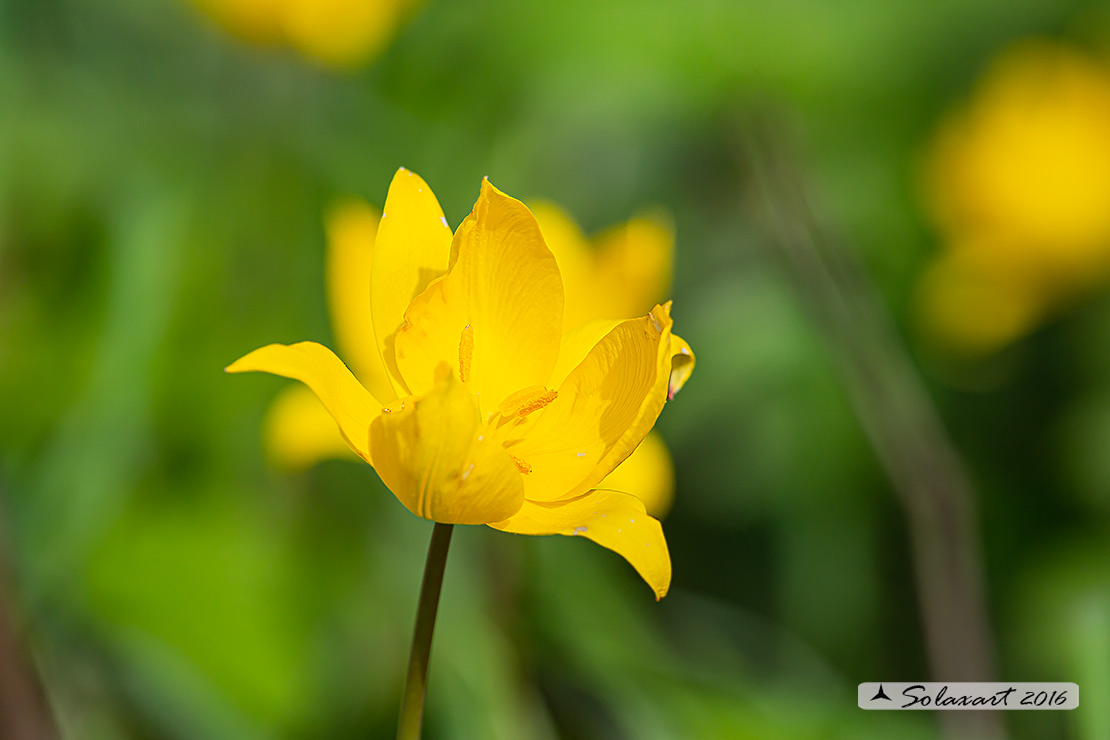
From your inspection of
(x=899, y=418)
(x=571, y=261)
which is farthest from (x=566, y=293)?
(x=899, y=418)

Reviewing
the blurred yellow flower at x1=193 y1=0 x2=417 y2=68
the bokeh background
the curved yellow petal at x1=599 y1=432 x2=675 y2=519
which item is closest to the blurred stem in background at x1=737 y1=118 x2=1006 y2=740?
the bokeh background

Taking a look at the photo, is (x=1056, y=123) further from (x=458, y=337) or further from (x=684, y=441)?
(x=458, y=337)

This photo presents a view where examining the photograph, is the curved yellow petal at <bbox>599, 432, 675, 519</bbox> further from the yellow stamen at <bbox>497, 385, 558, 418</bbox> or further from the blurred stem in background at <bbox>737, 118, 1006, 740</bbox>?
the blurred stem in background at <bbox>737, 118, 1006, 740</bbox>

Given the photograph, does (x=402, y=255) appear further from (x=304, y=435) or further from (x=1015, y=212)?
(x=1015, y=212)

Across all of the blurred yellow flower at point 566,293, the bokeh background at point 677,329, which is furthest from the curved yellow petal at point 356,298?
the bokeh background at point 677,329

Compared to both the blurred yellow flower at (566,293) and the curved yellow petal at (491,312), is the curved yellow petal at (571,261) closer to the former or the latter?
the blurred yellow flower at (566,293)

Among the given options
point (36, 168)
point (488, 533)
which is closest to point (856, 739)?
point (488, 533)

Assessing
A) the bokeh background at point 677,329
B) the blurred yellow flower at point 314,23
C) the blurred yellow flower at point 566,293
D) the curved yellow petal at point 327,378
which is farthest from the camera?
the blurred yellow flower at point 314,23
